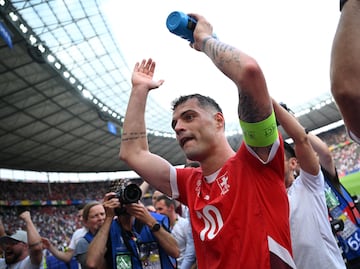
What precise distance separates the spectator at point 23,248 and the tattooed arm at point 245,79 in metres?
3.12

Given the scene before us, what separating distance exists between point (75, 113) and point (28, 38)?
906cm

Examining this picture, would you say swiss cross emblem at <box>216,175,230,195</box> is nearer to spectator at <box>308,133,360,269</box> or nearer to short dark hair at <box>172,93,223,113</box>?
short dark hair at <box>172,93,223,113</box>

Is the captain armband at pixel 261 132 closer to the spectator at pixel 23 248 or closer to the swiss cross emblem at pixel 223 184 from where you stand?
the swiss cross emblem at pixel 223 184

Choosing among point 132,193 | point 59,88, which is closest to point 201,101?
point 132,193

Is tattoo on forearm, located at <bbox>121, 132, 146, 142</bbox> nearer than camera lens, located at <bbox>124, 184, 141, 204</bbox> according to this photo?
Yes

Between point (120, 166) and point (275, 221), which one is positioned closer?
point (275, 221)

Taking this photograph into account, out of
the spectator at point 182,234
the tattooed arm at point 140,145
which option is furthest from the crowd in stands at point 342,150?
the tattooed arm at point 140,145

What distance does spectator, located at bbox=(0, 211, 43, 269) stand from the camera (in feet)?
12.5

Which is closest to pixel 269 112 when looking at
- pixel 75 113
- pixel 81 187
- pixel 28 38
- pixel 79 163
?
pixel 28 38

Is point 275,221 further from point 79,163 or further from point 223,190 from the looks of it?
point 79,163

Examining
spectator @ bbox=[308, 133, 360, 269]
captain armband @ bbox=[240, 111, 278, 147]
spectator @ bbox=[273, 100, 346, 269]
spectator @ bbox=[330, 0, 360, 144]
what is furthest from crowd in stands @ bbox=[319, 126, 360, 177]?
spectator @ bbox=[330, 0, 360, 144]

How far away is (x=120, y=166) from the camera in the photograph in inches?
1537

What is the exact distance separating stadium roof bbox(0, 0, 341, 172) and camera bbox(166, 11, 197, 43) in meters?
11.9

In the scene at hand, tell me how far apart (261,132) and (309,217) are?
997 millimetres
